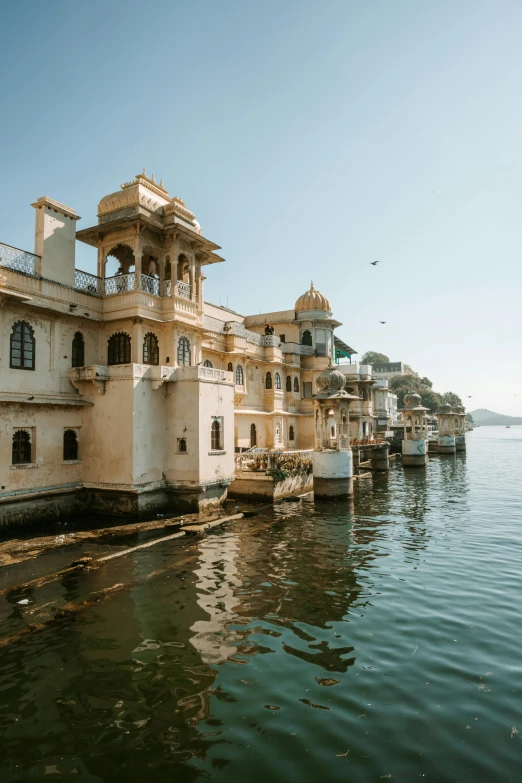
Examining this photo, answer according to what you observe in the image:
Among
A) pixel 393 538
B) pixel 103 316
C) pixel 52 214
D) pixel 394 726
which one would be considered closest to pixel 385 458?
pixel 393 538

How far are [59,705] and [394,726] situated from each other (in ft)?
14.9

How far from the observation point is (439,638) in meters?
8.37

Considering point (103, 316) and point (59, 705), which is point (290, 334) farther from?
point (59, 705)

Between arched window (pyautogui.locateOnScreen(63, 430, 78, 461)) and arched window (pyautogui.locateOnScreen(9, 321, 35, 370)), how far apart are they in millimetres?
3050

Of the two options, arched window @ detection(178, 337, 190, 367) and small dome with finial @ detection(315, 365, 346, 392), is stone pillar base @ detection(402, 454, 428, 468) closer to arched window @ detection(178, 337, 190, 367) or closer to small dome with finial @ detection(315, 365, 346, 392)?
small dome with finial @ detection(315, 365, 346, 392)

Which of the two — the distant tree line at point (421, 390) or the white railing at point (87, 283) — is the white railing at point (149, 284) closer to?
the white railing at point (87, 283)

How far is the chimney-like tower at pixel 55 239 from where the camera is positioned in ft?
60.4

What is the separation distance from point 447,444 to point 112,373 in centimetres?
4561

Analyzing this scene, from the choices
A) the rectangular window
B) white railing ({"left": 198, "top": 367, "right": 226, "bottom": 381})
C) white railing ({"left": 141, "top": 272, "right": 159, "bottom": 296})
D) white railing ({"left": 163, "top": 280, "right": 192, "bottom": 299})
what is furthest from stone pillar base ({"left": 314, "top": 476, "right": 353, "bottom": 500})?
the rectangular window

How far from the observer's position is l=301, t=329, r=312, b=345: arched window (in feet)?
130

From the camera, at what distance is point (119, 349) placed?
20875mm

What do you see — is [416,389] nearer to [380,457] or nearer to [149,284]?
[380,457]

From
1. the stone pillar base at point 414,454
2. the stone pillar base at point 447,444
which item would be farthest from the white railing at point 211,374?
the stone pillar base at point 447,444

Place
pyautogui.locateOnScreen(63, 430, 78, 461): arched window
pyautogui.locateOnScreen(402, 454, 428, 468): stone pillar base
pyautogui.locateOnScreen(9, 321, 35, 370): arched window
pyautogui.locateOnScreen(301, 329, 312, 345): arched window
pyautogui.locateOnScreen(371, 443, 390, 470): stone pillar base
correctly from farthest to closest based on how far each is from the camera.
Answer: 1. pyautogui.locateOnScreen(402, 454, 428, 468): stone pillar base
2. pyautogui.locateOnScreen(301, 329, 312, 345): arched window
3. pyautogui.locateOnScreen(371, 443, 390, 470): stone pillar base
4. pyautogui.locateOnScreen(63, 430, 78, 461): arched window
5. pyautogui.locateOnScreen(9, 321, 35, 370): arched window
